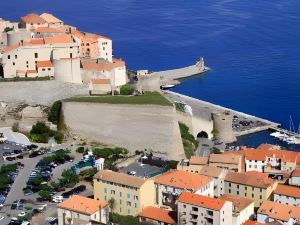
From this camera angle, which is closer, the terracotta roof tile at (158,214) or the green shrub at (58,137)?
the terracotta roof tile at (158,214)

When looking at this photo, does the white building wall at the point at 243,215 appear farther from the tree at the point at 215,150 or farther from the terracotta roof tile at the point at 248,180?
→ the tree at the point at 215,150

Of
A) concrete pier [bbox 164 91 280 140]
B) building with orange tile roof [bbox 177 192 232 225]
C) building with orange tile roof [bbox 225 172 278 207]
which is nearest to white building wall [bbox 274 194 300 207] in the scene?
building with orange tile roof [bbox 225 172 278 207]

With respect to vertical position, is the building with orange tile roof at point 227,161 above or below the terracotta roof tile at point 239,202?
above

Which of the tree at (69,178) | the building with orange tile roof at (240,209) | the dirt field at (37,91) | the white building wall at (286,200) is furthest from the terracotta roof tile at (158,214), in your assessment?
the dirt field at (37,91)

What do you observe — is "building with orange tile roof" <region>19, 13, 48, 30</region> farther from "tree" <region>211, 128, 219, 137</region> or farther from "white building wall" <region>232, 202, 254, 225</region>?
"white building wall" <region>232, 202, 254, 225</region>

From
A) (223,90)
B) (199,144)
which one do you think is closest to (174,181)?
(199,144)

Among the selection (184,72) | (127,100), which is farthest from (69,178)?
(184,72)
